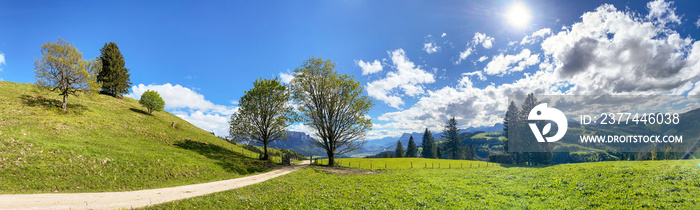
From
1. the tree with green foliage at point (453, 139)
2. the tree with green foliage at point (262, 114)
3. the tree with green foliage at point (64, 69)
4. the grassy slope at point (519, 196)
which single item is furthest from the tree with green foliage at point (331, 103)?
the tree with green foliage at point (453, 139)

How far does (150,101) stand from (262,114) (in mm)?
33577

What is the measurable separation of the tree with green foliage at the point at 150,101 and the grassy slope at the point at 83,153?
12445 millimetres

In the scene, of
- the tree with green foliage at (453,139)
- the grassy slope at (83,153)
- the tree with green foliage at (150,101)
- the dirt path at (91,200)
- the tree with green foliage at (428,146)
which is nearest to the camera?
the dirt path at (91,200)

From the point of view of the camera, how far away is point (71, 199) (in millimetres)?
13727

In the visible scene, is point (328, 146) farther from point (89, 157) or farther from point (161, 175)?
point (89, 157)

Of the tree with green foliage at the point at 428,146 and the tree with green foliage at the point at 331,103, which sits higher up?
the tree with green foliage at the point at 331,103

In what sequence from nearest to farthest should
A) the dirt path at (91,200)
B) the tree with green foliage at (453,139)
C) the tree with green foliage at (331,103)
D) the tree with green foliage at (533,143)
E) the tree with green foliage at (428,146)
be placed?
1. the dirt path at (91,200)
2. the tree with green foliage at (331,103)
3. the tree with green foliage at (533,143)
4. the tree with green foliage at (453,139)
5. the tree with green foliage at (428,146)

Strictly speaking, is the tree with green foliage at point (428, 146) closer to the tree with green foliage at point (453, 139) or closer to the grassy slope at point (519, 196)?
the tree with green foliage at point (453, 139)

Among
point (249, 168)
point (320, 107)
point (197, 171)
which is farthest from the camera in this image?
point (320, 107)

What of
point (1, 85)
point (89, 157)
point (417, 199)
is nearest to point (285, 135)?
point (89, 157)

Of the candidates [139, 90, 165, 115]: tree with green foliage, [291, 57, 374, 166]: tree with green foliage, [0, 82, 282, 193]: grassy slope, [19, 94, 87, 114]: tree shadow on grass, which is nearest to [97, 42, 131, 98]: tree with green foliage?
[139, 90, 165, 115]: tree with green foliage

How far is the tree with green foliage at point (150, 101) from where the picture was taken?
5253cm

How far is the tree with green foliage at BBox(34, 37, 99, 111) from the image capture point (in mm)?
A: 34156

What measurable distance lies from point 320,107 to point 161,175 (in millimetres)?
19158
